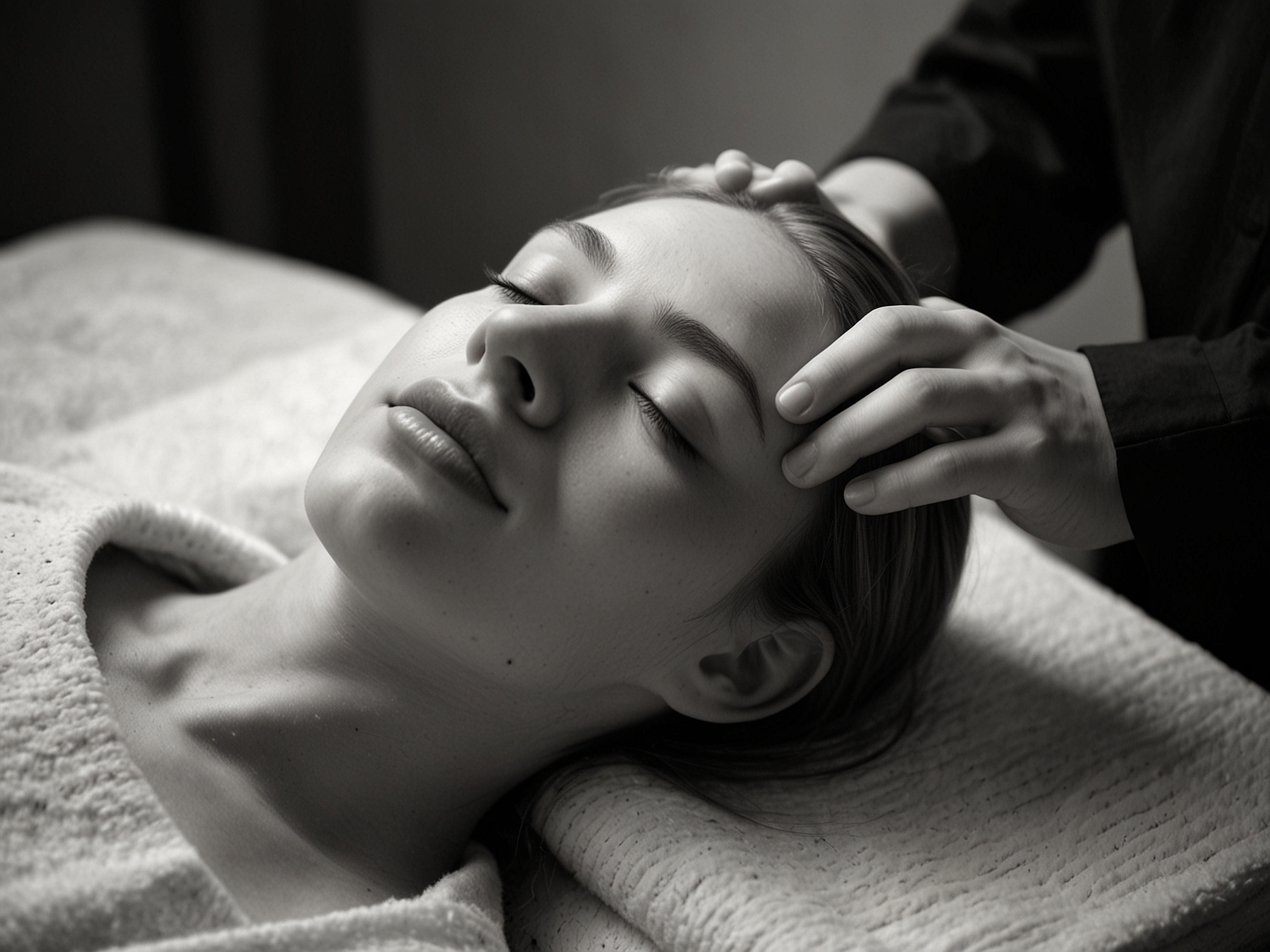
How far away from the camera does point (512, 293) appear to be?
95 centimetres

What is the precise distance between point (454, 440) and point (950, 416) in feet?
1.18

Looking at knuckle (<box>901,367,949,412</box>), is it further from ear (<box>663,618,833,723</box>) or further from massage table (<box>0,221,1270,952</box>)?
massage table (<box>0,221,1270,952</box>)

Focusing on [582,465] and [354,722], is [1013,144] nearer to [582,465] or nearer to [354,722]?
[582,465]

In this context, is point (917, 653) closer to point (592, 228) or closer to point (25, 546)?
point (592, 228)

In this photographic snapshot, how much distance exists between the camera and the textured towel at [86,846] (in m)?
0.73

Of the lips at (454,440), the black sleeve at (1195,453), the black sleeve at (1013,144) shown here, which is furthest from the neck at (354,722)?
the black sleeve at (1013,144)

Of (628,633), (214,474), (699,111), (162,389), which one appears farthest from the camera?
(699,111)

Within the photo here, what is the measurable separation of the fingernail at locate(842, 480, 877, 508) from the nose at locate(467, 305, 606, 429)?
21 cm

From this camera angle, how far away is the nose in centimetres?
82

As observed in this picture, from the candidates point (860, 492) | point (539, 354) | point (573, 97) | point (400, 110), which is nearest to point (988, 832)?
point (860, 492)

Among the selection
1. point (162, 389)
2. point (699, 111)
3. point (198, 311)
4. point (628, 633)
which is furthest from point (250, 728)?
point (699, 111)

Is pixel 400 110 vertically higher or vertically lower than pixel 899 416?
lower

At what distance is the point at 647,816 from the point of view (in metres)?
0.89

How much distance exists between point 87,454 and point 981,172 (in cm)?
109
